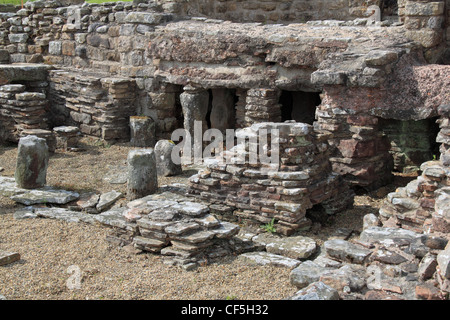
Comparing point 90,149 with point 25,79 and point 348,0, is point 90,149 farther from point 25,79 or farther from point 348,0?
point 348,0

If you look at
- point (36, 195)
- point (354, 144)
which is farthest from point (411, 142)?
point (36, 195)

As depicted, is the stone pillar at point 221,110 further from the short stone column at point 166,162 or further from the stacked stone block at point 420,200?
the stacked stone block at point 420,200

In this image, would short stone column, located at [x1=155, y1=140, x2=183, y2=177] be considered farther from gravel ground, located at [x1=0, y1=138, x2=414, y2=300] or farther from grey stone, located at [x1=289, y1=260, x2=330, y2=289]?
grey stone, located at [x1=289, y1=260, x2=330, y2=289]

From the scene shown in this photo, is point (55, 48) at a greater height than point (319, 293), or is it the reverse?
point (55, 48)

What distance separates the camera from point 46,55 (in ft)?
51.0

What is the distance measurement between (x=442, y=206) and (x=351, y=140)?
10.3 feet

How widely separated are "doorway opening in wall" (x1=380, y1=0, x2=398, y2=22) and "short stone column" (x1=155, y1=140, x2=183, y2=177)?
548 centimetres

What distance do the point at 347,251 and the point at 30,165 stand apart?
5.95m

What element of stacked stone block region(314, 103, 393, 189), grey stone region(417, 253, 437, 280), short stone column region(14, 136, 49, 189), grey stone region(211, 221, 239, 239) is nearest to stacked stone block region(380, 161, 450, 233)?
grey stone region(417, 253, 437, 280)

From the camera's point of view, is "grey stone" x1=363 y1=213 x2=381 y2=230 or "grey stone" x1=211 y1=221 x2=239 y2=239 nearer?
"grey stone" x1=211 y1=221 x2=239 y2=239

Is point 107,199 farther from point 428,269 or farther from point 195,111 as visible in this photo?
point 428,269

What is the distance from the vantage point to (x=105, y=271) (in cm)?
698

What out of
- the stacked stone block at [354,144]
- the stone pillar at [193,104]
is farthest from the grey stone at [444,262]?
the stone pillar at [193,104]

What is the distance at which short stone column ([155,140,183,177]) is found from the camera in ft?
36.4
